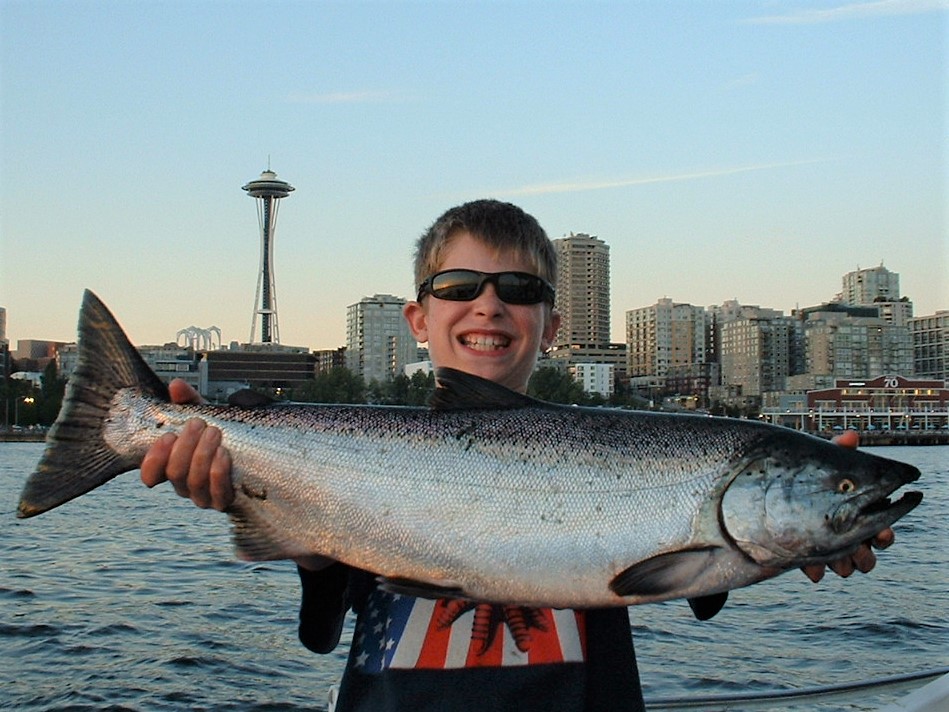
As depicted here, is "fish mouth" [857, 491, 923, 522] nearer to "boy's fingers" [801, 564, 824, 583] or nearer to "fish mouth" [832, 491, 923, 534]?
"fish mouth" [832, 491, 923, 534]

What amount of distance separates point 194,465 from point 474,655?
120 centimetres

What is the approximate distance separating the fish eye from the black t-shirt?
3.06 feet

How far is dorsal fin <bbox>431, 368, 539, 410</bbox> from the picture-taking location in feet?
11.3

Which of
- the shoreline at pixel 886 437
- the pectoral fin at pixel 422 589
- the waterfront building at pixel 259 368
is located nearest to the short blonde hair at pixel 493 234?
the pectoral fin at pixel 422 589

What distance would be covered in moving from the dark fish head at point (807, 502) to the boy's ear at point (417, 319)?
172cm

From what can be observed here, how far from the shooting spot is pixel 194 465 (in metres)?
3.34

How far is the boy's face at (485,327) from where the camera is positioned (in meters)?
4.04

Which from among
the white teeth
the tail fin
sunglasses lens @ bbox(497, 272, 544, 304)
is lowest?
the tail fin

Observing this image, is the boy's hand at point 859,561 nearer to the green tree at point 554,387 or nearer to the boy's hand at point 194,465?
the boy's hand at point 194,465

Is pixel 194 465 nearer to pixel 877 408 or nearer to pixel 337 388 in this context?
pixel 337 388

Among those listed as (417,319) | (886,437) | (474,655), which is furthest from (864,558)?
(886,437)

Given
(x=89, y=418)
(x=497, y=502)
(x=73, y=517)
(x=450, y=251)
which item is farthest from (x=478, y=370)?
(x=73, y=517)

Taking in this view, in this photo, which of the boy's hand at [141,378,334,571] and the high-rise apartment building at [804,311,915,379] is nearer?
the boy's hand at [141,378,334,571]

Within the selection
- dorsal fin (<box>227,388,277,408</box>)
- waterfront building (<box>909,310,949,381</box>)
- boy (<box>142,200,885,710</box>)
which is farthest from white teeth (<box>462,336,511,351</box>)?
waterfront building (<box>909,310,949,381</box>)
